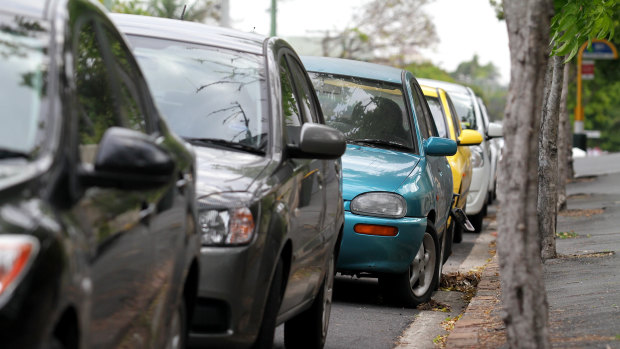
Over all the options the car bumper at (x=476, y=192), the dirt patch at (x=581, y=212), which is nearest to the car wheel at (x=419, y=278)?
the car bumper at (x=476, y=192)

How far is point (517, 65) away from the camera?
5.63 metres

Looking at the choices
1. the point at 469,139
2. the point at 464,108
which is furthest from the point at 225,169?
the point at 464,108

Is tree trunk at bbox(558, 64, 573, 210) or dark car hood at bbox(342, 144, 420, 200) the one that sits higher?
dark car hood at bbox(342, 144, 420, 200)

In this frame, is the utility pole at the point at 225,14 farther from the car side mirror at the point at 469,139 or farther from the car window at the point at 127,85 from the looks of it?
the car window at the point at 127,85

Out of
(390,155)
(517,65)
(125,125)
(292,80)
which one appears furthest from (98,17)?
(390,155)

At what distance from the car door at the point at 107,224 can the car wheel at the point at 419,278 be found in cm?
549

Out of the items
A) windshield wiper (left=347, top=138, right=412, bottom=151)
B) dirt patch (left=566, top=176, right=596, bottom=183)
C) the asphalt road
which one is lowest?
dirt patch (left=566, top=176, right=596, bottom=183)

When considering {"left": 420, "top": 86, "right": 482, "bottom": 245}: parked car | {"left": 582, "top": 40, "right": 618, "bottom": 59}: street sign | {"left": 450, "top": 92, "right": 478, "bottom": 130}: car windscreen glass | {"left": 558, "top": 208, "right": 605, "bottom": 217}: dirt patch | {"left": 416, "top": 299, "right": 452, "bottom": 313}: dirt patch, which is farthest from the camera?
{"left": 582, "top": 40, "right": 618, "bottom": 59}: street sign

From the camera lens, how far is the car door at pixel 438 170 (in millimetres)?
10523

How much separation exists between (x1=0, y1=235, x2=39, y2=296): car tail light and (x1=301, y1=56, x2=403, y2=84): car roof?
7.95 metres

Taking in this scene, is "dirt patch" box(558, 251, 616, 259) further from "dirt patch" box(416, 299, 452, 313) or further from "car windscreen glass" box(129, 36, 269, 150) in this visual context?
"car windscreen glass" box(129, 36, 269, 150)

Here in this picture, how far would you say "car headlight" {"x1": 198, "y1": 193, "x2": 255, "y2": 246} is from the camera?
18.0ft

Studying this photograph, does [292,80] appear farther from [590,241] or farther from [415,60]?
[415,60]

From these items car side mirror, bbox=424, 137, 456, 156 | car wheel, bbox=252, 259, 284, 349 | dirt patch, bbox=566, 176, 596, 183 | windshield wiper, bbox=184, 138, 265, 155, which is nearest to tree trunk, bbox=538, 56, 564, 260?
car side mirror, bbox=424, 137, 456, 156
